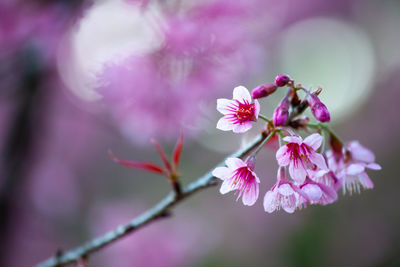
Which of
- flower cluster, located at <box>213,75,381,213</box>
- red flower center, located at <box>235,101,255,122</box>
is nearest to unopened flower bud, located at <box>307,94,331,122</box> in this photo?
flower cluster, located at <box>213,75,381,213</box>

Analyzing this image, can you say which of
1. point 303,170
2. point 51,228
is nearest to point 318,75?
point 51,228

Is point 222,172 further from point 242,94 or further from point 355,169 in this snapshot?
point 355,169

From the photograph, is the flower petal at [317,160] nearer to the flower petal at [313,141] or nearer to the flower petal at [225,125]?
the flower petal at [313,141]

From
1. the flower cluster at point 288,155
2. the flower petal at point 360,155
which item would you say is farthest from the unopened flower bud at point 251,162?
the flower petal at point 360,155

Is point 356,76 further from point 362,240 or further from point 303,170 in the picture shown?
point 303,170

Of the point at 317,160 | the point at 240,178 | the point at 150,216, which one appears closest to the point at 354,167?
the point at 317,160

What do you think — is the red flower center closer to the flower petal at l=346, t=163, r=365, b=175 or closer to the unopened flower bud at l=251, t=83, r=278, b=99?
the unopened flower bud at l=251, t=83, r=278, b=99
